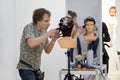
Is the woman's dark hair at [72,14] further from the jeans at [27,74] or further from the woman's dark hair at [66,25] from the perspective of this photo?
the jeans at [27,74]

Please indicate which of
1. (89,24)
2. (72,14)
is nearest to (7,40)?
(72,14)

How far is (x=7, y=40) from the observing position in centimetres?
281

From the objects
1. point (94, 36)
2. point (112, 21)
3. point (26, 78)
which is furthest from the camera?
point (112, 21)

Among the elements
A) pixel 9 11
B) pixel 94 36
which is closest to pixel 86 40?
pixel 94 36

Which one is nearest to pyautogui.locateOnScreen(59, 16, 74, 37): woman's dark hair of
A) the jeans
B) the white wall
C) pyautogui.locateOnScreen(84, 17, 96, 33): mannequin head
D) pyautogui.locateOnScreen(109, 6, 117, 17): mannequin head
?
the jeans

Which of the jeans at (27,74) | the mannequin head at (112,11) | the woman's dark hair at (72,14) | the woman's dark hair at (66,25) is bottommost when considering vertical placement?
the jeans at (27,74)

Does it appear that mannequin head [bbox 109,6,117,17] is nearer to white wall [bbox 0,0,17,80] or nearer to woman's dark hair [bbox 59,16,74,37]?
white wall [bbox 0,0,17,80]

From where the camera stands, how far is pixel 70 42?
82.5 inches

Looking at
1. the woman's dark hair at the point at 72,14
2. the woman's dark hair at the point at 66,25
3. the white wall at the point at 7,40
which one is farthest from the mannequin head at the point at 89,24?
the white wall at the point at 7,40

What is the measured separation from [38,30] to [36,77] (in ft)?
1.32

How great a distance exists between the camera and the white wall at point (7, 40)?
8.87 ft

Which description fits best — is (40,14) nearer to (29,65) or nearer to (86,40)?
(29,65)

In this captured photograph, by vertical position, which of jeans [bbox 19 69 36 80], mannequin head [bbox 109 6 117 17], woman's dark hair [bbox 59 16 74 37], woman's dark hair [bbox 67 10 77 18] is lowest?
jeans [bbox 19 69 36 80]

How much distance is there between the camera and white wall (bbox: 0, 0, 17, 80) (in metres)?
2.70
